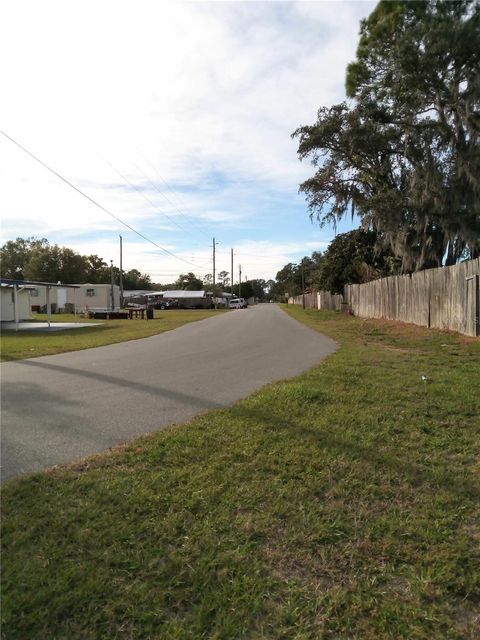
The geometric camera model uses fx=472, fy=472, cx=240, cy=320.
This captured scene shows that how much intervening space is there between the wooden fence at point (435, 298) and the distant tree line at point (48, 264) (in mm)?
65895

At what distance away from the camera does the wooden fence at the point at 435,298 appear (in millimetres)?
12609

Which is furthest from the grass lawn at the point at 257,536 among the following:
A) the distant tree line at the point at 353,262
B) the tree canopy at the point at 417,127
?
the distant tree line at the point at 353,262

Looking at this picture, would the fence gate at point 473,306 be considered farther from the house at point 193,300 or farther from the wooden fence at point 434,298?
the house at point 193,300

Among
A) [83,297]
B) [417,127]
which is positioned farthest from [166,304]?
[417,127]

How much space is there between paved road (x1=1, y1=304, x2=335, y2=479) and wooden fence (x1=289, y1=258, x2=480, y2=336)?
12.3 ft

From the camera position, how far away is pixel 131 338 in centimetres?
1756

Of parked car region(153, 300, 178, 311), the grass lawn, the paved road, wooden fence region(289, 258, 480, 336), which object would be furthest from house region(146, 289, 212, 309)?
the grass lawn

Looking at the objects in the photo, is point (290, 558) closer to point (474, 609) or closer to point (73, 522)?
point (474, 609)

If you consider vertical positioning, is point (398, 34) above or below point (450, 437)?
above

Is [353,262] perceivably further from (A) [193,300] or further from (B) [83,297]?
(A) [193,300]

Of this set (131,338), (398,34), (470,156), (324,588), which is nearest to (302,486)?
(324,588)

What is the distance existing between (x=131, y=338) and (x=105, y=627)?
15642 millimetres

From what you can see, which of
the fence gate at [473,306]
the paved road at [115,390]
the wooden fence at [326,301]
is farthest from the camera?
the wooden fence at [326,301]

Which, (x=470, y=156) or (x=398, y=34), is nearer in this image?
(x=470, y=156)
